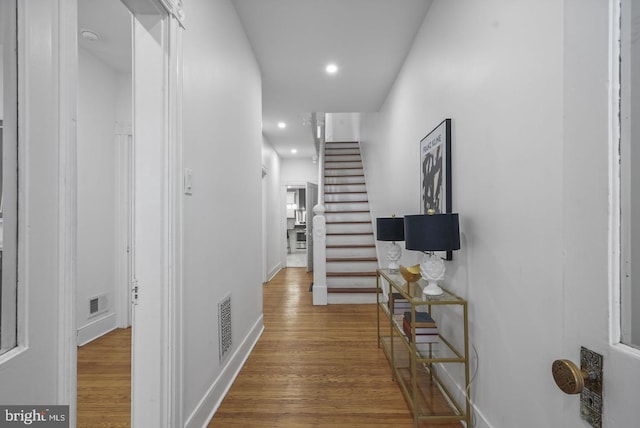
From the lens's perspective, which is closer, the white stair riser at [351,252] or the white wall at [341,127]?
the white stair riser at [351,252]

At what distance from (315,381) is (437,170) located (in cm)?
177

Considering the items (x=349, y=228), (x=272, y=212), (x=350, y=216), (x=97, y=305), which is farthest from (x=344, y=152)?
(x=97, y=305)

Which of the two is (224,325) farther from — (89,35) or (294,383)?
(89,35)

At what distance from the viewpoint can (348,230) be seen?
5.33 metres

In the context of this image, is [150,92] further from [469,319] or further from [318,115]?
[318,115]

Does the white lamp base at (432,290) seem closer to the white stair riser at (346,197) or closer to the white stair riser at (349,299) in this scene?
the white stair riser at (349,299)

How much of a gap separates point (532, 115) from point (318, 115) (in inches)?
174

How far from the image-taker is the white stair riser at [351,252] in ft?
16.0

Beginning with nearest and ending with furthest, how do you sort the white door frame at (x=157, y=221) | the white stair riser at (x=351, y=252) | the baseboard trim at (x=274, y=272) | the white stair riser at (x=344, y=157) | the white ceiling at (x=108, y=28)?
the white door frame at (x=157, y=221) < the white ceiling at (x=108, y=28) < the white stair riser at (x=351, y=252) < the baseboard trim at (x=274, y=272) < the white stair riser at (x=344, y=157)

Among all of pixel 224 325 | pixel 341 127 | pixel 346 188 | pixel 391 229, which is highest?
pixel 341 127

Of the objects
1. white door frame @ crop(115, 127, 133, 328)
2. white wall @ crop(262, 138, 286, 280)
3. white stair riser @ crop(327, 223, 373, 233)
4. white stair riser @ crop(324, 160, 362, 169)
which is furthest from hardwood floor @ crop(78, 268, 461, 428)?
white stair riser @ crop(324, 160, 362, 169)

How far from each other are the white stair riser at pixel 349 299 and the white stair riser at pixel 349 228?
1.34 m

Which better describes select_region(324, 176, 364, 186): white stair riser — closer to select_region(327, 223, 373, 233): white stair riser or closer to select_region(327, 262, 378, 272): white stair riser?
select_region(327, 223, 373, 233): white stair riser

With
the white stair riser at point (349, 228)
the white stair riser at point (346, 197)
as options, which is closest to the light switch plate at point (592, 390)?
the white stair riser at point (349, 228)
